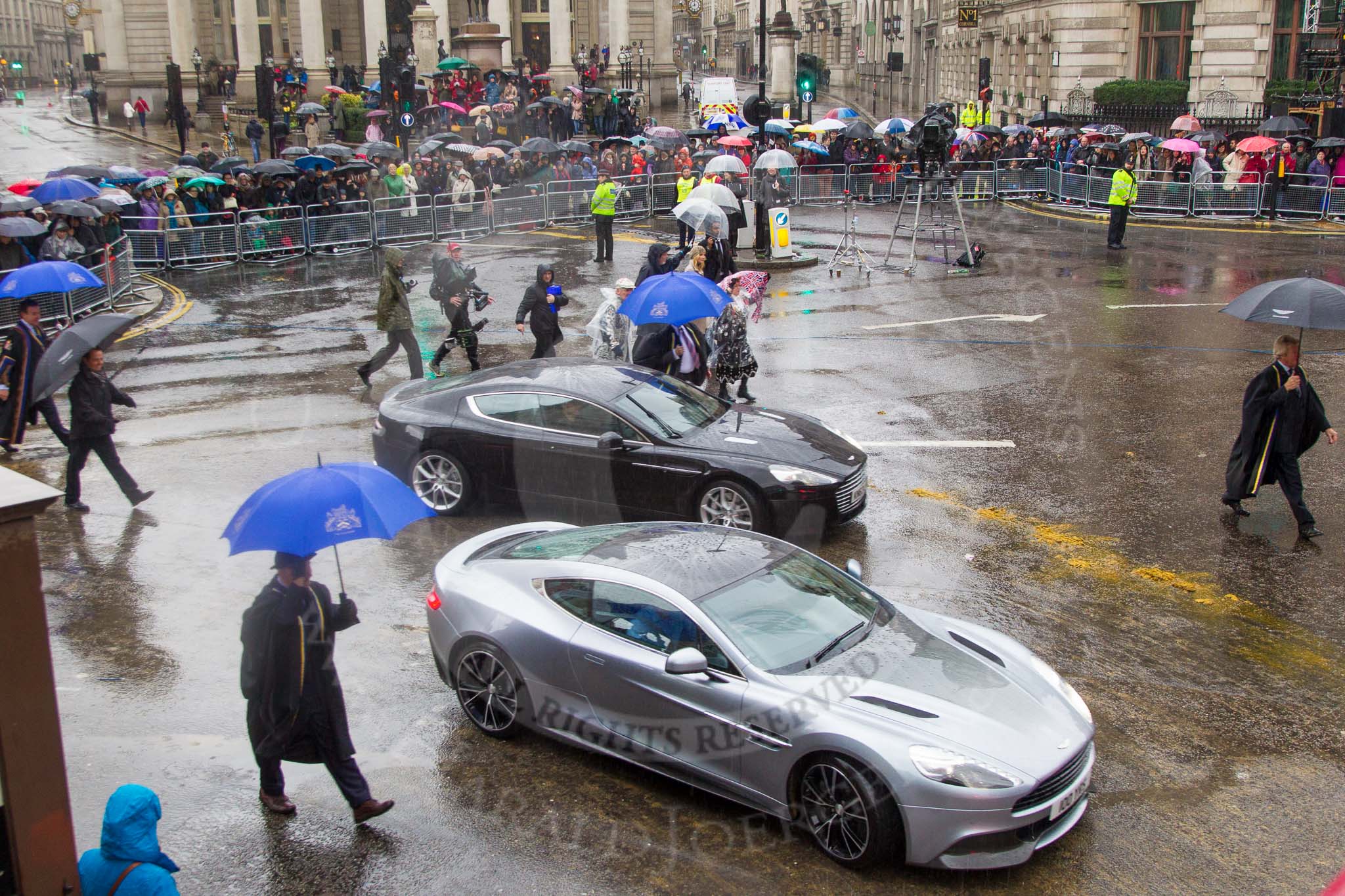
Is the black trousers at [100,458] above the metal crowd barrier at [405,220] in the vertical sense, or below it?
below

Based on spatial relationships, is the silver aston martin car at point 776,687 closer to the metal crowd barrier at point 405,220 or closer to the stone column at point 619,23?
the metal crowd barrier at point 405,220

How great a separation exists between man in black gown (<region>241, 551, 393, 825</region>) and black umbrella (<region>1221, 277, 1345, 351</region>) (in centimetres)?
844

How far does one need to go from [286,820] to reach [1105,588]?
6213mm

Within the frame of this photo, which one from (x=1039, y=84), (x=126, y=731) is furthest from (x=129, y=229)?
(x=1039, y=84)

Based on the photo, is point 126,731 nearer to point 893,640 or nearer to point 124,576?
point 124,576

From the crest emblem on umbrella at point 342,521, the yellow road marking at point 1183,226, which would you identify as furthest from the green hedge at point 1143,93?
the crest emblem on umbrella at point 342,521

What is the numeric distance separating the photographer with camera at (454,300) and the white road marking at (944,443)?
18.2 ft

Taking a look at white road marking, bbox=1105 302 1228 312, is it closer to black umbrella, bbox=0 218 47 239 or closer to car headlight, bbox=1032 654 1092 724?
car headlight, bbox=1032 654 1092 724

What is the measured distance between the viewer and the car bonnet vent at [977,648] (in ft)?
22.3

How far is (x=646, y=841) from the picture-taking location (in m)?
6.33

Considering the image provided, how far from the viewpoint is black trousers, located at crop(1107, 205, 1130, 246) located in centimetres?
2475

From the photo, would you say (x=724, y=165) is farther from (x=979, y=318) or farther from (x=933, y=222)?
(x=979, y=318)

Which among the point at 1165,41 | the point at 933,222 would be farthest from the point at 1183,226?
the point at 1165,41

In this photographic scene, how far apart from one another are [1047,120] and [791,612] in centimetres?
3674
